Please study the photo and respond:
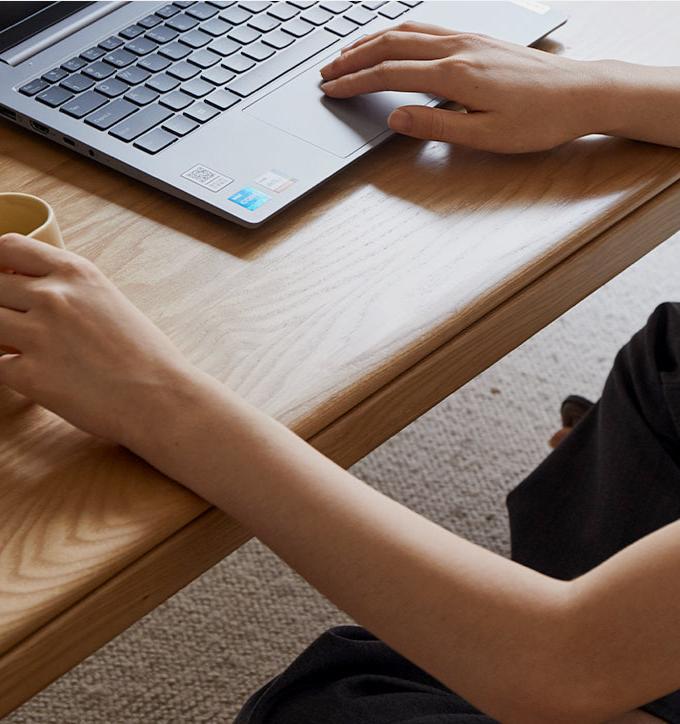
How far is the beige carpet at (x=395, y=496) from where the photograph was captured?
1.31 metres

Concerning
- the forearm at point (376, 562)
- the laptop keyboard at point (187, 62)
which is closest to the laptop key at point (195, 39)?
the laptop keyboard at point (187, 62)

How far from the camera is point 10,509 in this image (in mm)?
573

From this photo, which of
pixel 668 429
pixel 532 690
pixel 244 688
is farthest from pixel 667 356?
pixel 244 688

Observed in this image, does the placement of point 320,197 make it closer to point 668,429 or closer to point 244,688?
point 668,429

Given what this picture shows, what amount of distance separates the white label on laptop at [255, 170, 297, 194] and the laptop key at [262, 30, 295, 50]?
162mm

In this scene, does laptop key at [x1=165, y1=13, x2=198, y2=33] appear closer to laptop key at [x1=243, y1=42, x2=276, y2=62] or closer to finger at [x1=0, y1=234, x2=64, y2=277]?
laptop key at [x1=243, y1=42, x2=276, y2=62]

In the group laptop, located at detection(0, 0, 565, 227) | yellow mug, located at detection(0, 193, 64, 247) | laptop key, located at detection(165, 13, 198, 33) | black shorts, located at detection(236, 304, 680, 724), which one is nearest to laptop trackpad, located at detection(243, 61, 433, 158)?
laptop, located at detection(0, 0, 565, 227)

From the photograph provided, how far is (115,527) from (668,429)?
1.66 feet

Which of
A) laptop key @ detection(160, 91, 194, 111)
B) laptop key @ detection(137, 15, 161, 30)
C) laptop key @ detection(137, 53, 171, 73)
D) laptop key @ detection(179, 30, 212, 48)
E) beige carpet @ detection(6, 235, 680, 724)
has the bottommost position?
beige carpet @ detection(6, 235, 680, 724)

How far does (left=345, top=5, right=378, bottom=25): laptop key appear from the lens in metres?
0.91

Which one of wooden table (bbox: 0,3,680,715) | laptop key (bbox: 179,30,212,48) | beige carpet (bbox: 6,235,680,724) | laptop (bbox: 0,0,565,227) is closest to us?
wooden table (bbox: 0,3,680,715)

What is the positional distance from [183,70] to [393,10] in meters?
0.20

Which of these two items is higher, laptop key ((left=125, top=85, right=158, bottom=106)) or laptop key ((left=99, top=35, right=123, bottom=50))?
laptop key ((left=99, top=35, right=123, bottom=50))

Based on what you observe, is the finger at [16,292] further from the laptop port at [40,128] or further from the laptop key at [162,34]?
the laptop key at [162,34]
